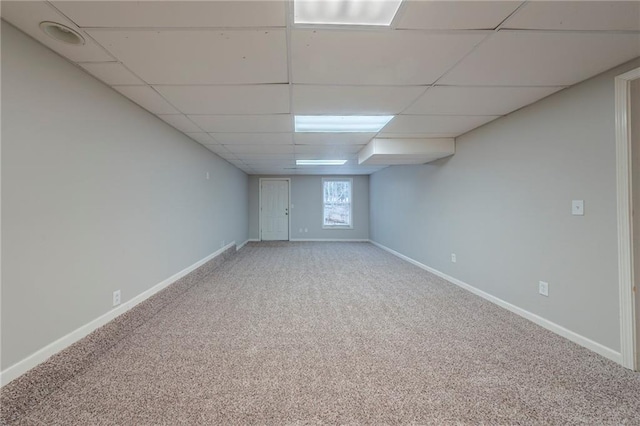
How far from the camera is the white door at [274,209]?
802 centimetres

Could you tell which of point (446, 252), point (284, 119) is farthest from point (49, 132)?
point (446, 252)

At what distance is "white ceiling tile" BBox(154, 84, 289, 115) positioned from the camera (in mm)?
2113

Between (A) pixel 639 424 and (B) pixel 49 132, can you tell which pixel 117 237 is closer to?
(B) pixel 49 132

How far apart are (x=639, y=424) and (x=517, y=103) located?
2381mm

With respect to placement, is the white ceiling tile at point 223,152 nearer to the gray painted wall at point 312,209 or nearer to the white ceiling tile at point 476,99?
the gray painted wall at point 312,209

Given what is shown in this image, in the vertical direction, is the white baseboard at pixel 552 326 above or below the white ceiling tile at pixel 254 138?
below

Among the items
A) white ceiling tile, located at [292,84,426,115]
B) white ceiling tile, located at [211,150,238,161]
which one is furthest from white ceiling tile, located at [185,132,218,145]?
white ceiling tile, located at [292,84,426,115]

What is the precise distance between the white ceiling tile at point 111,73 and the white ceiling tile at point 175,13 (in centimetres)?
44

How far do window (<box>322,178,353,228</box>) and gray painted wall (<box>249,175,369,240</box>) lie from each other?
0.13m

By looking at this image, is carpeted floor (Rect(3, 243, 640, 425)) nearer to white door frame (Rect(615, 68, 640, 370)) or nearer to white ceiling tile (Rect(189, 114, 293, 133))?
white door frame (Rect(615, 68, 640, 370))

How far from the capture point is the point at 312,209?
318 inches

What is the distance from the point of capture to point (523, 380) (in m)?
1.61

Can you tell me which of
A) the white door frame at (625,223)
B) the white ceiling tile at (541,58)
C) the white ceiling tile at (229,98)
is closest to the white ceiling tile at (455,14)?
the white ceiling tile at (541,58)

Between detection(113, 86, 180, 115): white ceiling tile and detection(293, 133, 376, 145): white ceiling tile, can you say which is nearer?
detection(113, 86, 180, 115): white ceiling tile
